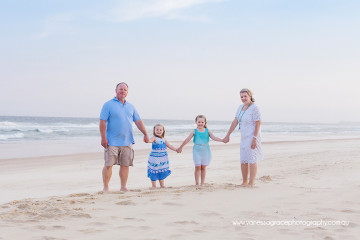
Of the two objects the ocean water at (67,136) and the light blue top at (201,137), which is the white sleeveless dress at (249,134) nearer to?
the light blue top at (201,137)

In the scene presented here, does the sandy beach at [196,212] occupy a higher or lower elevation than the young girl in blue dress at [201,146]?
lower

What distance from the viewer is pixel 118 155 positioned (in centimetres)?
619

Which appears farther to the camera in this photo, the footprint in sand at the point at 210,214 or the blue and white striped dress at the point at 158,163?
the blue and white striped dress at the point at 158,163

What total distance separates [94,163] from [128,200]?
7385 mm

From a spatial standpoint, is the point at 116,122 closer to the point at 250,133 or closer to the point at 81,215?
the point at 81,215

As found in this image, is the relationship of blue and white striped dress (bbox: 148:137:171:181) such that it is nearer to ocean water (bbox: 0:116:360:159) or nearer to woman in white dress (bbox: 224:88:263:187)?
woman in white dress (bbox: 224:88:263:187)

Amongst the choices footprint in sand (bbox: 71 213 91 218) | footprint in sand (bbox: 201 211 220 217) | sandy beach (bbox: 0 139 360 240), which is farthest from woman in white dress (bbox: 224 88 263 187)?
footprint in sand (bbox: 71 213 91 218)

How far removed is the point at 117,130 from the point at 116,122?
133mm

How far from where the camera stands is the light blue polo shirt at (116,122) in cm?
602

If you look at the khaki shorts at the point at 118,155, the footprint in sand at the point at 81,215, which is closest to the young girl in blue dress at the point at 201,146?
the khaki shorts at the point at 118,155

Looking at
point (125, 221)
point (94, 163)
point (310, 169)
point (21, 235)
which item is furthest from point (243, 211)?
point (94, 163)

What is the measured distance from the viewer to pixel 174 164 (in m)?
11.3

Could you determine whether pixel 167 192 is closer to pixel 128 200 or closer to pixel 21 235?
pixel 128 200

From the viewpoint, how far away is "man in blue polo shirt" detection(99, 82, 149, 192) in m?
6.02
